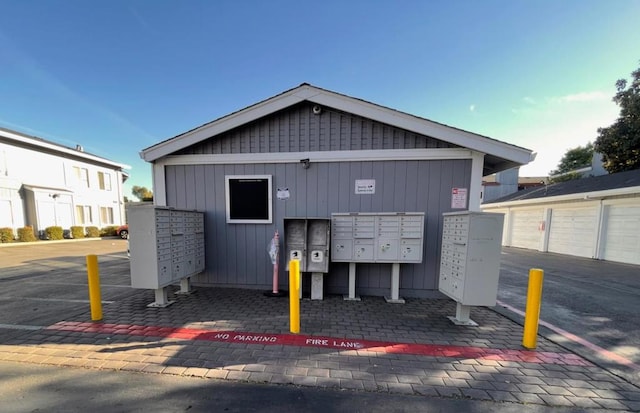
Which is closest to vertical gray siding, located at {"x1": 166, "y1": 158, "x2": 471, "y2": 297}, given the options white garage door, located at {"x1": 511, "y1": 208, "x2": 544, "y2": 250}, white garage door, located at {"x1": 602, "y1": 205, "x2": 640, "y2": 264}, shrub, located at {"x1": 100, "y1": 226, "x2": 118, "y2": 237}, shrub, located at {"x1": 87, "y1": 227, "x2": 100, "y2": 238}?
white garage door, located at {"x1": 602, "y1": 205, "x2": 640, "y2": 264}

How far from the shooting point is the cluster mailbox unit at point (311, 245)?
4.41 m

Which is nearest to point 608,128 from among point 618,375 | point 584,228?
point 584,228

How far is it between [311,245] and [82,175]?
2233 cm

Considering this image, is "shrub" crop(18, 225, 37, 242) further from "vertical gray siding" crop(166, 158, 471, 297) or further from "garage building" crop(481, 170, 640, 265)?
"garage building" crop(481, 170, 640, 265)

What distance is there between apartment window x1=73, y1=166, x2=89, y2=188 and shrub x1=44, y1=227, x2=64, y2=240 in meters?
4.39

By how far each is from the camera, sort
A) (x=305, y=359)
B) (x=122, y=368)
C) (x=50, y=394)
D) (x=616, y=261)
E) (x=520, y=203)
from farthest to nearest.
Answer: (x=520, y=203)
(x=616, y=261)
(x=305, y=359)
(x=122, y=368)
(x=50, y=394)

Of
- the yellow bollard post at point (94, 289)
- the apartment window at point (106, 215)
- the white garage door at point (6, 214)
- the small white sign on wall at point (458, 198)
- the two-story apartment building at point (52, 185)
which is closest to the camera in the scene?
the yellow bollard post at point (94, 289)

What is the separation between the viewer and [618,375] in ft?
8.47

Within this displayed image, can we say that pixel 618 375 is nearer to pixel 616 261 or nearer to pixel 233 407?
pixel 233 407

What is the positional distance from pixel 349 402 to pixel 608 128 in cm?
2328

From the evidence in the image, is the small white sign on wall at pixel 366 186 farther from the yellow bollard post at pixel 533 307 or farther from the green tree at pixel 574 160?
the green tree at pixel 574 160

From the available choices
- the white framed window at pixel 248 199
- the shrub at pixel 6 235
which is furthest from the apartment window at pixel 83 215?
the white framed window at pixel 248 199

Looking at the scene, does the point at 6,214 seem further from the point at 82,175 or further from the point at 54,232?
the point at 82,175

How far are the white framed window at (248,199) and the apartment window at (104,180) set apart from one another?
69.8 feet
